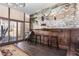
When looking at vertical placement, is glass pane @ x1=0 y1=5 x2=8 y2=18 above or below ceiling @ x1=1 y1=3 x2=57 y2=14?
below

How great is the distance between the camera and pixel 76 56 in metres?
2.24

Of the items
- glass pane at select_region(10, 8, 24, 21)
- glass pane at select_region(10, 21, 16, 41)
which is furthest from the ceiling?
glass pane at select_region(10, 21, 16, 41)

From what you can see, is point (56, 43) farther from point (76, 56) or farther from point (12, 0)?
point (12, 0)

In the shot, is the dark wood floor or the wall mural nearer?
the wall mural

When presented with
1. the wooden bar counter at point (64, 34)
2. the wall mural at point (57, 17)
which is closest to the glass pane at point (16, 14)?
the wall mural at point (57, 17)

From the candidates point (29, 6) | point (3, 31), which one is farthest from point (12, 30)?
point (29, 6)

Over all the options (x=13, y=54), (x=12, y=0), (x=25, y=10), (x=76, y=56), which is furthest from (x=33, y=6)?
(x=76, y=56)

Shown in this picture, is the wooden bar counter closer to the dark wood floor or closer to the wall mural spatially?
the wall mural

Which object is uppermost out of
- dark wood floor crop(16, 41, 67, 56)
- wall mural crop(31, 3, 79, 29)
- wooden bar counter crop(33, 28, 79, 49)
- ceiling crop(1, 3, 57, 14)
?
ceiling crop(1, 3, 57, 14)

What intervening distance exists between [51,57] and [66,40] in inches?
17.9

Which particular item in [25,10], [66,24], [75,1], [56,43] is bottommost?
[56,43]

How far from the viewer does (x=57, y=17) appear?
7.30ft

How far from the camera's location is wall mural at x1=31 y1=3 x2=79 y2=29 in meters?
2.14

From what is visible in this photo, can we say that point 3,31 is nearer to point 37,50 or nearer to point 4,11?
point 4,11
